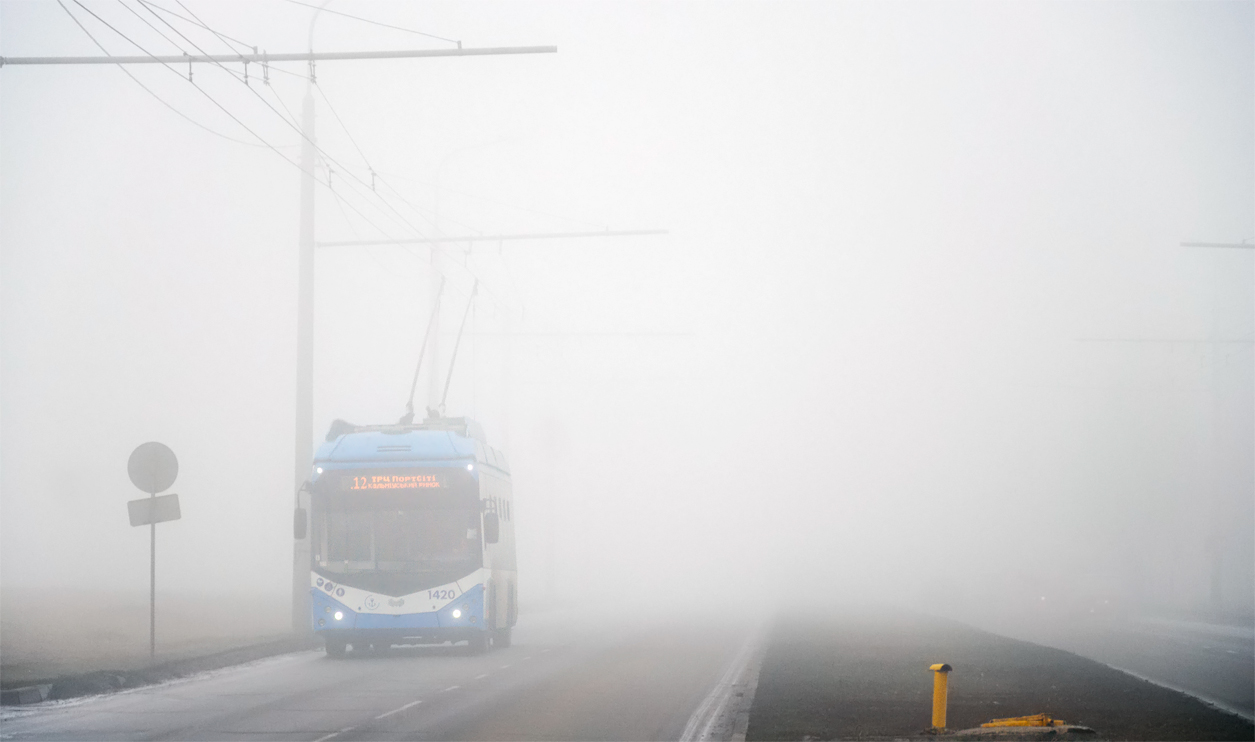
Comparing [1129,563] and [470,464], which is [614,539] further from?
[470,464]

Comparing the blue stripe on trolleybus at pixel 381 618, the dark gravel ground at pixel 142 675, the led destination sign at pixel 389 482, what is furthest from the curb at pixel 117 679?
the led destination sign at pixel 389 482

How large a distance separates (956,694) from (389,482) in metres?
10.4

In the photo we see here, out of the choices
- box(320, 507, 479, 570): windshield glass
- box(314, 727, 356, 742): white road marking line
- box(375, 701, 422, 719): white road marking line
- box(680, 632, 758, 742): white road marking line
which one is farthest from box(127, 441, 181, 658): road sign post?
box(680, 632, 758, 742): white road marking line

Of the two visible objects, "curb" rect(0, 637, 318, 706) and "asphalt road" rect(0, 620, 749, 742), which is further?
"curb" rect(0, 637, 318, 706)

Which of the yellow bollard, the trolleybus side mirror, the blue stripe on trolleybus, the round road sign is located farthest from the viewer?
the trolleybus side mirror

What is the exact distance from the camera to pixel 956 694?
1617 cm

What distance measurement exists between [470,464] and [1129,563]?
60860mm

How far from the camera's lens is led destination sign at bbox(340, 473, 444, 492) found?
21.9 metres

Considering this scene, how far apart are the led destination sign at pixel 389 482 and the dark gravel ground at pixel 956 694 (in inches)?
260

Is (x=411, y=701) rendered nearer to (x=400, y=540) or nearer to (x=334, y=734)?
(x=334, y=734)

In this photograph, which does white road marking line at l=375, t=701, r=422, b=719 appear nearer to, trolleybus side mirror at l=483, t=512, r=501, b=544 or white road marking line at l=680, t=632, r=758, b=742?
white road marking line at l=680, t=632, r=758, b=742

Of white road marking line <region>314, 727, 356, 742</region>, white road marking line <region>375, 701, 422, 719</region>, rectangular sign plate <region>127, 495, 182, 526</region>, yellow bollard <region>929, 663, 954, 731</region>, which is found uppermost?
rectangular sign plate <region>127, 495, 182, 526</region>

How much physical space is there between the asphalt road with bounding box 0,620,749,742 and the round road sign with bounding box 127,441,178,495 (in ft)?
9.95

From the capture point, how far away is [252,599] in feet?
152
